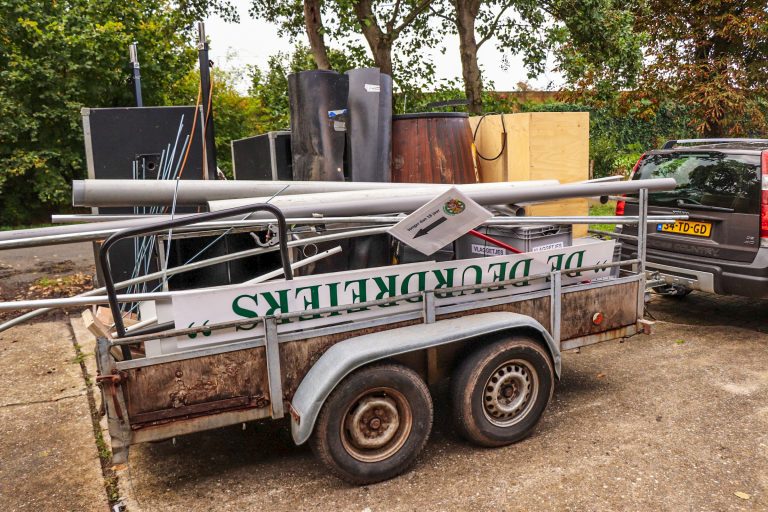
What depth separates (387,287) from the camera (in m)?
3.33

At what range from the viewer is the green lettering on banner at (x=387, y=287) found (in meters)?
3.29

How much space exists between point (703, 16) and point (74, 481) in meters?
11.9

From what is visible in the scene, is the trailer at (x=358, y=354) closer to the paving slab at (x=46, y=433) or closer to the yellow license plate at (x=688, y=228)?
the paving slab at (x=46, y=433)

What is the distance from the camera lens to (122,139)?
17.0ft

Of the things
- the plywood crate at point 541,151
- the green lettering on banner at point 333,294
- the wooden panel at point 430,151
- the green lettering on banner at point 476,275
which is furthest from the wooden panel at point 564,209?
the green lettering on banner at point 333,294

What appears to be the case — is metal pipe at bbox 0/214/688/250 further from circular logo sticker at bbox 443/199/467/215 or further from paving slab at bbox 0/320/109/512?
paving slab at bbox 0/320/109/512

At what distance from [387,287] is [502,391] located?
984 millimetres

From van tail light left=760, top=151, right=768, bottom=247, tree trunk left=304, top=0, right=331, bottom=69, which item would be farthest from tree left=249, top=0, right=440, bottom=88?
van tail light left=760, top=151, right=768, bottom=247

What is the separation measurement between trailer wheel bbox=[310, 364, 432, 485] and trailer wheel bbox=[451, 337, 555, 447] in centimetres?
26

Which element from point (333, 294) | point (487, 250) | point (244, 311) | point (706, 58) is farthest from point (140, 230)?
point (706, 58)

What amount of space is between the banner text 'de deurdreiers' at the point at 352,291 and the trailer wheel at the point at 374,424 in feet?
1.22

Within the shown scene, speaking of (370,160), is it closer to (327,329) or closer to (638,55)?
(327,329)

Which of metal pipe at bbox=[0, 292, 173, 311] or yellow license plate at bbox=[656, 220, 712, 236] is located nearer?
metal pipe at bbox=[0, 292, 173, 311]

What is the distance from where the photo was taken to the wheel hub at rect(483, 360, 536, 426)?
354cm
